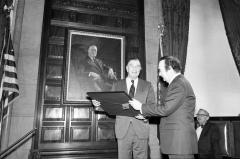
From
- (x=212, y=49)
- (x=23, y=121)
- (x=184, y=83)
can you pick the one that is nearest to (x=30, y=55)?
(x=23, y=121)

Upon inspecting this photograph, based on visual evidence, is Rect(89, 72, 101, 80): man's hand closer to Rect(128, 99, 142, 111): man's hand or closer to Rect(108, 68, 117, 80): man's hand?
Rect(108, 68, 117, 80): man's hand

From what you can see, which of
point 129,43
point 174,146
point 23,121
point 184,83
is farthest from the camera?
point 129,43

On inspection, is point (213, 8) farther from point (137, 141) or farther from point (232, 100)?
point (137, 141)

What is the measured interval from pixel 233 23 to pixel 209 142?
10.1 feet

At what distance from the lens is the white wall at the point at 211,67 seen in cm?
544

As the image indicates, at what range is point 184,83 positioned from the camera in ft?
8.70

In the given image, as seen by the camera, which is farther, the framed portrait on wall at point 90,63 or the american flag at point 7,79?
the framed portrait on wall at point 90,63

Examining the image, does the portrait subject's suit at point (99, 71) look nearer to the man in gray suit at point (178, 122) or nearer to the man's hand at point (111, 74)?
the man's hand at point (111, 74)

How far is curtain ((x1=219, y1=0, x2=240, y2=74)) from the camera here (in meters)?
5.39

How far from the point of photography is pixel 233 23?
5.52 meters

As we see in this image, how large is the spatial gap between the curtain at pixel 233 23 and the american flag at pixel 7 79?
4.93 meters

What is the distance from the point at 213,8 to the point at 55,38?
4.21 meters

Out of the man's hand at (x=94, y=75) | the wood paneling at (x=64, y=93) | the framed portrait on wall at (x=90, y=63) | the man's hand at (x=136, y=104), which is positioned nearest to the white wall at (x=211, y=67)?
the wood paneling at (x=64, y=93)

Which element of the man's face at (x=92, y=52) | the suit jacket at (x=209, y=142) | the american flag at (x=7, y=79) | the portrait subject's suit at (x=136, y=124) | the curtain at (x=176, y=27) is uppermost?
the curtain at (x=176, y=27)
